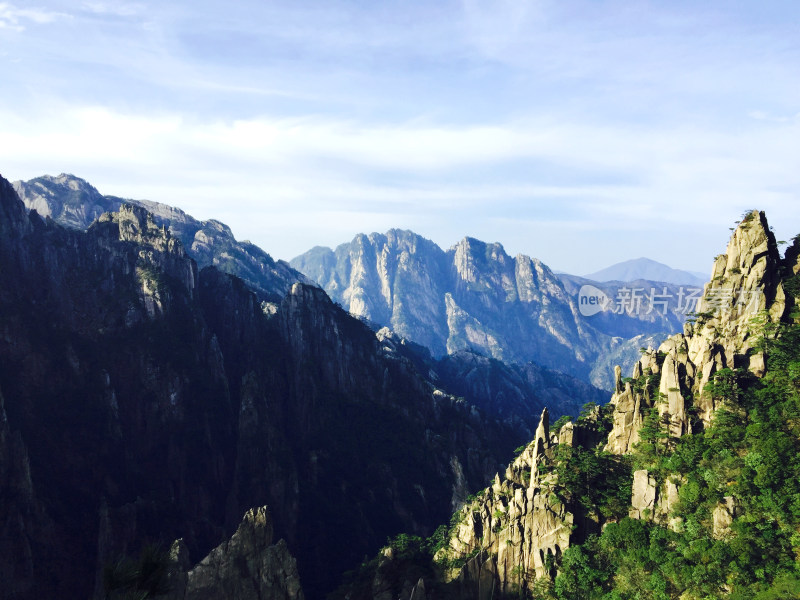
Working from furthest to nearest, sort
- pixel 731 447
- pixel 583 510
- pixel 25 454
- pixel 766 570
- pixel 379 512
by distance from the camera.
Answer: pixel 379 512 < pixel 25 454 < pixel 583 510 < pixel 731 447 < pixel 766 570

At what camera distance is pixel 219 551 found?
8700 cm

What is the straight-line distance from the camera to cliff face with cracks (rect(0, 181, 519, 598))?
126m

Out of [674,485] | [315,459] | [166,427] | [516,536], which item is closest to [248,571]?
[516,536]

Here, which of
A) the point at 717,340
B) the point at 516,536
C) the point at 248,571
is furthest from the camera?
the point at 248,571

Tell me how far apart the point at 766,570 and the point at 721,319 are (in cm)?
3626

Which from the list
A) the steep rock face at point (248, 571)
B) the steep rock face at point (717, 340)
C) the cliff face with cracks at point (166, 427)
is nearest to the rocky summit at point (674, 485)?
the steep rock face at point (717, 340)

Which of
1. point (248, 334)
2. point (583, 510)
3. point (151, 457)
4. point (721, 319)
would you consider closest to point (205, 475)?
point (151, 457)

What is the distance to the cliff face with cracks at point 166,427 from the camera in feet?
413

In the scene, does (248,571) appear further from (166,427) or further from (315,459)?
(315,459)

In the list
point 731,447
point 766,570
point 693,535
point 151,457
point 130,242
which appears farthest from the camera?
point 130,242

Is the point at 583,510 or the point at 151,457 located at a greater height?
the point at 583,510

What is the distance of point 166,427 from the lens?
15638 centimetres

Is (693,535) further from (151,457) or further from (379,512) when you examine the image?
(151,457)

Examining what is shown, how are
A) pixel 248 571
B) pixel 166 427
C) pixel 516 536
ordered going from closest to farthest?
pixel 516 536 < pixel 248 571 < pixel 166 427
